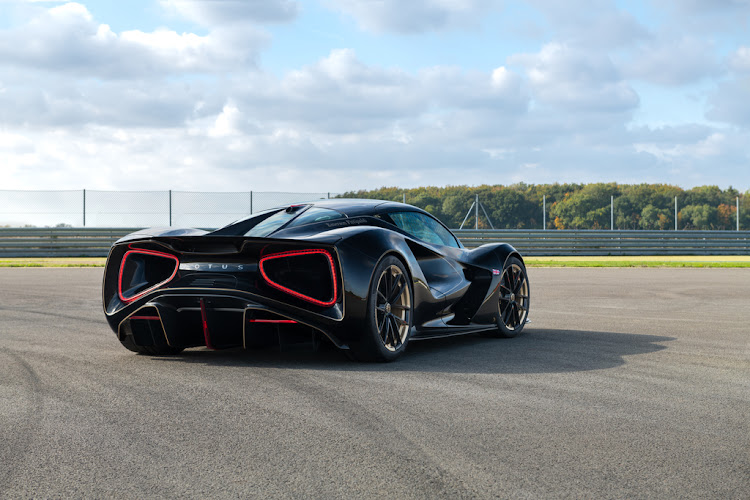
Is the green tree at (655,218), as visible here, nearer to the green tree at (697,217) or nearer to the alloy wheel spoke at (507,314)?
the green tree at (697,217)

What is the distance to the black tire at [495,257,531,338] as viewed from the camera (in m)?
7.54

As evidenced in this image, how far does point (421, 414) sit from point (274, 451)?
0.99 metres

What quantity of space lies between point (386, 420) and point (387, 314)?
182 centimetres

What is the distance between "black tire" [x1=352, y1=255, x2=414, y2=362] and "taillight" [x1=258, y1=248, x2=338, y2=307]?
0.99 ft

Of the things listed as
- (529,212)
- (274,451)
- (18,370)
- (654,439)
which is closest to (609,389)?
(654,439)

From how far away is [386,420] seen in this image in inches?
160

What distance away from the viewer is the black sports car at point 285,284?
215 inches

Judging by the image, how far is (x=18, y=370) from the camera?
5551 mm

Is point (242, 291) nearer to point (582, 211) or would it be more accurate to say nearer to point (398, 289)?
point (398, 289)

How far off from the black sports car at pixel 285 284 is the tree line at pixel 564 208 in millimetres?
24604

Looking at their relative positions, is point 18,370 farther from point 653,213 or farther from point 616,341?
point 653,213

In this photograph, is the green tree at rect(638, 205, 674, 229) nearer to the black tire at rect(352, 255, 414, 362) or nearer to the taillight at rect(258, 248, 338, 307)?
the black tire at rect(352, 255, 414, 362)

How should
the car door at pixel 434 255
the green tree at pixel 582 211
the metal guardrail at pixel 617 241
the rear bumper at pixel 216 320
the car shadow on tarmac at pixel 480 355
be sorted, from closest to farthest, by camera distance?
the rear bumper at pixel 216 320, the car shadow on tarmac at pixel 480 355, the car door at pixel 434 255, the metal guardrail at pixel 617 241, the green tree at pixel 582 211

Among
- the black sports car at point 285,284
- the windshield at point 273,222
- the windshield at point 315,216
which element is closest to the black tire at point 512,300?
the black sports car at point 285,284
